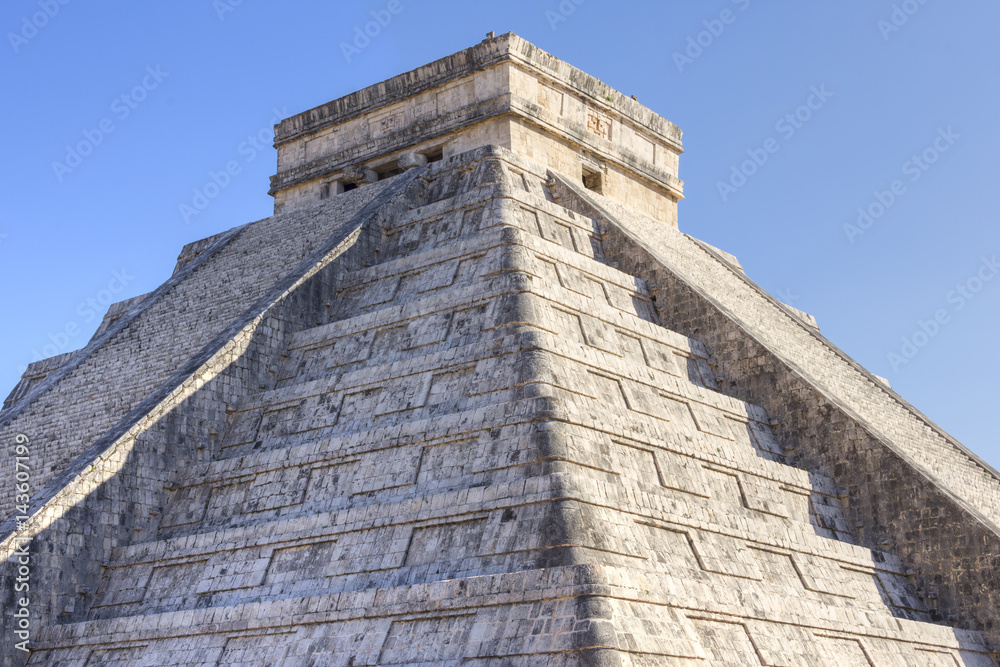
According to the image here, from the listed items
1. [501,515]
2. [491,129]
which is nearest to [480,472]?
[501,515]

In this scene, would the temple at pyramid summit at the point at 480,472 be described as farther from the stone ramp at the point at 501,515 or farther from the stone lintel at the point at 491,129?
the stone lintel at the point at 491,129

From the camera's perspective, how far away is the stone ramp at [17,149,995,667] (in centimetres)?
827

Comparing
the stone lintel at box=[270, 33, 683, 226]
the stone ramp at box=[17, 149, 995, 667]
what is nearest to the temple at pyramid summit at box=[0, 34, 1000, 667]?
the stone ramp at box=[17, 149, 995, 667]

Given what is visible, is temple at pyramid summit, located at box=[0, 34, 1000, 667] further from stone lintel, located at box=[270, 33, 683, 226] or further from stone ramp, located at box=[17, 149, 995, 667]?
stone lintel, located at box=[270, 33, 683, 226]

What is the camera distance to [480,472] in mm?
9445

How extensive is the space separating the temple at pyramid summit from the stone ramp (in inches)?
1.2

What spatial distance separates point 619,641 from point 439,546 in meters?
2.01

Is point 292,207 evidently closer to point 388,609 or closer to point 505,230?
point 505,230

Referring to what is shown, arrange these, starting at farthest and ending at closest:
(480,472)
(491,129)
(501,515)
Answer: (491,129) < (480,472) < (501,515)

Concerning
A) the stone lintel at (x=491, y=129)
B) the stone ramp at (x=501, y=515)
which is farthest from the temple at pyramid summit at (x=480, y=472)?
the stone lintel at (x=491, y=129)

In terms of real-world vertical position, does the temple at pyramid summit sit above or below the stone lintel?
below

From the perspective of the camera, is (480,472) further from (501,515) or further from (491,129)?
(491,129)

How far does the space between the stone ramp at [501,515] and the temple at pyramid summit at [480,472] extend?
0.03m

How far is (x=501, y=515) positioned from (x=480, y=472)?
2.25 feet
